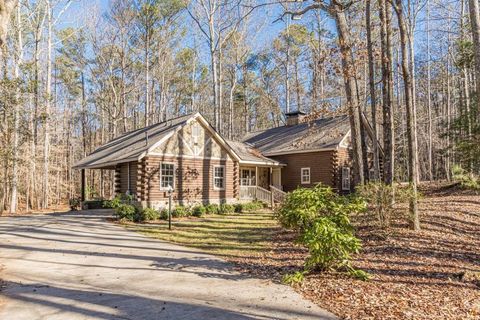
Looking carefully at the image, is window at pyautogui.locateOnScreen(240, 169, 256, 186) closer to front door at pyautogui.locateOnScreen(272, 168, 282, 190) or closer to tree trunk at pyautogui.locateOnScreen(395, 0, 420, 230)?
front door at pyautogui.locateOnScreen(272, 168, 282, 190)

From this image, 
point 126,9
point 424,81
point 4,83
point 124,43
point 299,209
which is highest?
point 126,9

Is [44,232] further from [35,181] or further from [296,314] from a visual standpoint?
[35,181]

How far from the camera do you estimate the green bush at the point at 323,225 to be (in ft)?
21.3

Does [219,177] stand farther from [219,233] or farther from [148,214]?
[219,233]

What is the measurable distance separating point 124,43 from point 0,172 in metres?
15.9

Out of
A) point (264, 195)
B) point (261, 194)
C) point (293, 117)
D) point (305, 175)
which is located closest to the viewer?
point (264, 195)

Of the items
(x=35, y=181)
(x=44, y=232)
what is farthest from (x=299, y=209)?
(x=35, y=181)

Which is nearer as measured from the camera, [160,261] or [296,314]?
[296,314]

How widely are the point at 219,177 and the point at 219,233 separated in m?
8.73

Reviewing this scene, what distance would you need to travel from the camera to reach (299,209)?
7227 millimetres

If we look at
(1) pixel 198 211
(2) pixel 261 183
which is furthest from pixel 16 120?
(2) pixel 261 183

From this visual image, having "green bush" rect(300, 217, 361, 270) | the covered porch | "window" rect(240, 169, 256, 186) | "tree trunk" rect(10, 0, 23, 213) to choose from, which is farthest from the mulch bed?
"tree trunk" rect(10, 0, 23, 213)

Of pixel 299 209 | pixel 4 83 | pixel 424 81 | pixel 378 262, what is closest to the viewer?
pixel 299 209

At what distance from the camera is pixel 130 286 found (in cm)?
655
